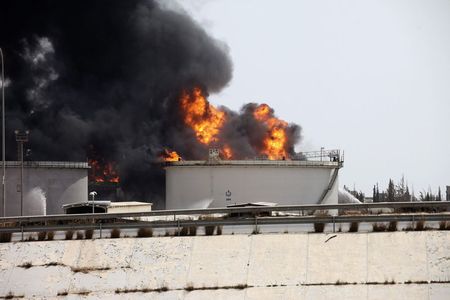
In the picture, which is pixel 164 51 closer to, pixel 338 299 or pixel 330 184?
pixel 330 184

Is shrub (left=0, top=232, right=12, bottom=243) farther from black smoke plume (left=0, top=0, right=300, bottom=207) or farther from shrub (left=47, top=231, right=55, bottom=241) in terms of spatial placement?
black smoke plume (left=0, top=0, right=300, bottom=207)

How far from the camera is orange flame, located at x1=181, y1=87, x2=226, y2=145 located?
265 feet

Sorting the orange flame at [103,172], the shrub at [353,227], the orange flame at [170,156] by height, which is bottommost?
the shrub at [353,227]

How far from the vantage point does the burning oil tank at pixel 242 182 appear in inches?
2167

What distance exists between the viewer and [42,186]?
2386 inches

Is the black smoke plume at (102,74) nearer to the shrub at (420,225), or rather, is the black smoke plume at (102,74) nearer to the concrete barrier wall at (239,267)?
the concrete barrier wall at (239,267)

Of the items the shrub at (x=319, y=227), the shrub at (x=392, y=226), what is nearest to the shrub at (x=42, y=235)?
the shrub at (x=319, y=227)

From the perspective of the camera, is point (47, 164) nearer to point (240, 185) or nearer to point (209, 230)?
point (240, 185)

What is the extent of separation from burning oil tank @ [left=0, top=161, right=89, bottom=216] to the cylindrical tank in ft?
32.6

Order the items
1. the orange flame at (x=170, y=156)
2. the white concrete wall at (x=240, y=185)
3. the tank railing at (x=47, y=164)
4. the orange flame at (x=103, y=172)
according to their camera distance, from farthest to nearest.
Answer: the orange flame at (x=103, y=172) < the orange flame at (x=170, y=156) < the tank railing at (x=47, y=164) < the white concrete wall at (x=240, y=185)

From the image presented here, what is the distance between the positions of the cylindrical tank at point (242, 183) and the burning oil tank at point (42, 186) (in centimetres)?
994

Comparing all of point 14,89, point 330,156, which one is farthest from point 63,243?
point 14,89

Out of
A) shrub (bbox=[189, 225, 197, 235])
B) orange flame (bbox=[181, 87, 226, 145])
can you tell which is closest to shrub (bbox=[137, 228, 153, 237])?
shrub (bbox=[189, 225, 197, 235])

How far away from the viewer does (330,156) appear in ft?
206
